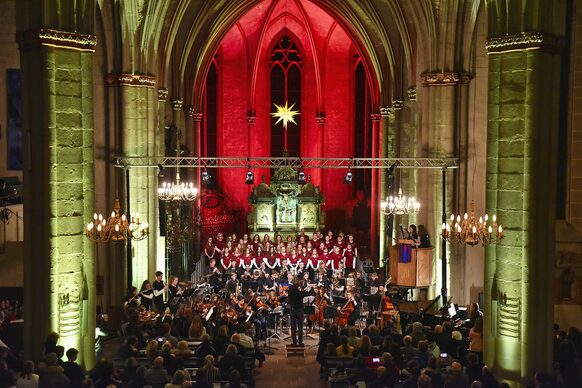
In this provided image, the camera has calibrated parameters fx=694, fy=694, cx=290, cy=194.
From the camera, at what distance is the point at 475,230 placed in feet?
47.7

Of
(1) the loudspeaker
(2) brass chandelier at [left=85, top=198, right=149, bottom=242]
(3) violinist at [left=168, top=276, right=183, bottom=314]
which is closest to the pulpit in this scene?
(1) the loudspeaker

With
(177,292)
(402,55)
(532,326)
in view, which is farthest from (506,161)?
(402,55)

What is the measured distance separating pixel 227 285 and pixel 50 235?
10.0 m

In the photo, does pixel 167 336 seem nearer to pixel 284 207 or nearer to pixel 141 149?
pixel 141 149

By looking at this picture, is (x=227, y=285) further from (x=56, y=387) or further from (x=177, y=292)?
(x=56, y=387)

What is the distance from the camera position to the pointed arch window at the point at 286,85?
1548 inches

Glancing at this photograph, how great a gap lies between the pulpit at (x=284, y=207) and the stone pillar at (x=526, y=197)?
21196 millimetres

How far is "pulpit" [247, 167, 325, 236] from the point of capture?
33875 millimetres

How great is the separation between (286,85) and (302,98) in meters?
1.18

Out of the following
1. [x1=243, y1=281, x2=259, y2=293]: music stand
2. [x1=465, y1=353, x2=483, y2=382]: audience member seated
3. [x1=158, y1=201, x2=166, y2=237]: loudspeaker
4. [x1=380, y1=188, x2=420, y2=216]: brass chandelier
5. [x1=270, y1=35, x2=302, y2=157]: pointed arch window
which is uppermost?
[x1=270, y1=35, x2=302, y2=157]: pointed arch window

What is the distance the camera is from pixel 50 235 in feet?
40.7

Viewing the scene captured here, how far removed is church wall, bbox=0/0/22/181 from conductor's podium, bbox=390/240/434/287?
1141cm

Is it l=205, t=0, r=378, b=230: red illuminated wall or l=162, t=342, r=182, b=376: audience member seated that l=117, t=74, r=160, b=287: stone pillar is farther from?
l=205, t=0, r=378, b=230: red illuminated wall

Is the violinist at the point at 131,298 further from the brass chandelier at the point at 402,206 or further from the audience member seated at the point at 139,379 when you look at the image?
the brass chandelier at the point at 402,206
